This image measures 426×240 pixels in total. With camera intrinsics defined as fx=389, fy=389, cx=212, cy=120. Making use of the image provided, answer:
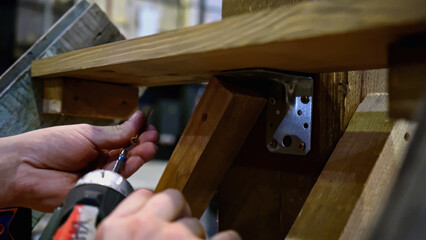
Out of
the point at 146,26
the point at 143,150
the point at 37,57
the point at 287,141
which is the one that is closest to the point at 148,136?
the point at 143,150

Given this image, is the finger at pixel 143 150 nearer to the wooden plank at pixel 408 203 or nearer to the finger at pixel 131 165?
the finger at pixel 131 165

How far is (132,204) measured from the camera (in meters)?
0.50

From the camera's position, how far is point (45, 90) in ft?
3.28

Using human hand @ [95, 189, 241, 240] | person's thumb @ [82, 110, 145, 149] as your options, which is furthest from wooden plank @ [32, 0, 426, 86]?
human hand @ [95, 189, 241, 240]

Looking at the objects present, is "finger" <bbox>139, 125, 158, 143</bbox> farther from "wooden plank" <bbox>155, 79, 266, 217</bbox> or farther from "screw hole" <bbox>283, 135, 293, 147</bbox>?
"screw hole" <bbox>283, 135, 293, 147</bbox>

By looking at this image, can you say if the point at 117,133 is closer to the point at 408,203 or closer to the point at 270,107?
the point at 270,107

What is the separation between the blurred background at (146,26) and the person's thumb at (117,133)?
178 cm

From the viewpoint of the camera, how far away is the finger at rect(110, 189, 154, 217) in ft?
1.57

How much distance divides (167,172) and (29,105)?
1.60 feet

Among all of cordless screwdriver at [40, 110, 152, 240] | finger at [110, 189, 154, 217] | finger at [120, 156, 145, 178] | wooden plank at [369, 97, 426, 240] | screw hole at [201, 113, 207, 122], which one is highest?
wooden plank at [369, 97, 426, 240]

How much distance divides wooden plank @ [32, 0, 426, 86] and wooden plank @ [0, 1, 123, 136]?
11.0 inches

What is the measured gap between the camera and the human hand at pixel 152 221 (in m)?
0.44

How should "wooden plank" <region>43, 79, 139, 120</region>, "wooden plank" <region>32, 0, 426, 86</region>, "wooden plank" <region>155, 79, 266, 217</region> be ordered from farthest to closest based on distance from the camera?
1. "wooden plank" <region>43, 79, 139, 120</region>
2. "wooden plank" <region>155, 79, 266, 217</region>
3. "wooden plank" <region>32, 0, 426, 86</region>

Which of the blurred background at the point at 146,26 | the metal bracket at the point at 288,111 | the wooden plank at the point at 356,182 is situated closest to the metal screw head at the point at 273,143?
the metal bracket at the point at 288,111
